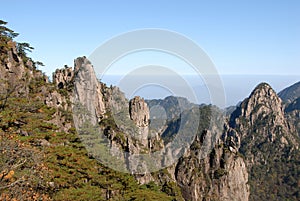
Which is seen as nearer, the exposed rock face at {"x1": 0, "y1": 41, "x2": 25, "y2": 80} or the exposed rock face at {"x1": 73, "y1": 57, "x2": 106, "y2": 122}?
the exposed rock face at {"x1": 0, "y1": 41, "x2": 25, "y2": 80}

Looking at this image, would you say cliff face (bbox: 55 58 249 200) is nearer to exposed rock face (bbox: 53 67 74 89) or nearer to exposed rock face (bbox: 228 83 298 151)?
exposed rock face (bbox: 53 67 74 89)

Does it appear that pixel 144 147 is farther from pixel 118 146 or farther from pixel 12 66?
pixel 12 66

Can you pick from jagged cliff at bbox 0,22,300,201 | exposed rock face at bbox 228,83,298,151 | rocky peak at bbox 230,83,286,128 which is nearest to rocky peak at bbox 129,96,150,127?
jagged cliff at bbox 0,22,300,201

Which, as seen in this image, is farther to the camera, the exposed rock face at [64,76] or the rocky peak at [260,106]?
the rocky peak at [260,106]

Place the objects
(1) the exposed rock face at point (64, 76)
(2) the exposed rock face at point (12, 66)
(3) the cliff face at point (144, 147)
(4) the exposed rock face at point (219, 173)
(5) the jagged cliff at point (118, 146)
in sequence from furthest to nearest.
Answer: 1. (4) the exposed rock face at point (219, 173)
2. (1) the exposed rock face at point (64, 76)
3. (3) the cliff face at point (144, 147)
4. (2) the exposed rock face at point (12, 66)
5. (5) the jagged cliff at point (118, 146)

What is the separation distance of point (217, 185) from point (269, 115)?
72.6m

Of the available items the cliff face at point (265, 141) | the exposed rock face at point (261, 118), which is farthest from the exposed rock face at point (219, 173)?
the exposed rock face at point (261, 118)

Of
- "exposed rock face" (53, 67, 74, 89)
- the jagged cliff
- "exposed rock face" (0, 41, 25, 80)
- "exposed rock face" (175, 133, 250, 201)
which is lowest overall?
"exposed rock face" (175, 133, 250, 201)

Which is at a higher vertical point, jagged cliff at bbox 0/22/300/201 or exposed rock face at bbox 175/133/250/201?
jagged cliff at bbox 0/22/300/201

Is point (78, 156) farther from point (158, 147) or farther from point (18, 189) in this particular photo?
point (158, 147)

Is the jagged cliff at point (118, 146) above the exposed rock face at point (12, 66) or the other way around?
the other way around

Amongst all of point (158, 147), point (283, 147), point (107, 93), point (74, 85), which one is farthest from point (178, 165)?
point (283, 147)

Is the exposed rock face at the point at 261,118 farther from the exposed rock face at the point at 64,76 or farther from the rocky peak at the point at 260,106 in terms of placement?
the exposed rock face at the point at 64,76

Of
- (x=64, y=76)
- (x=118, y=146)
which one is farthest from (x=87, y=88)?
(x=118, y=146)
